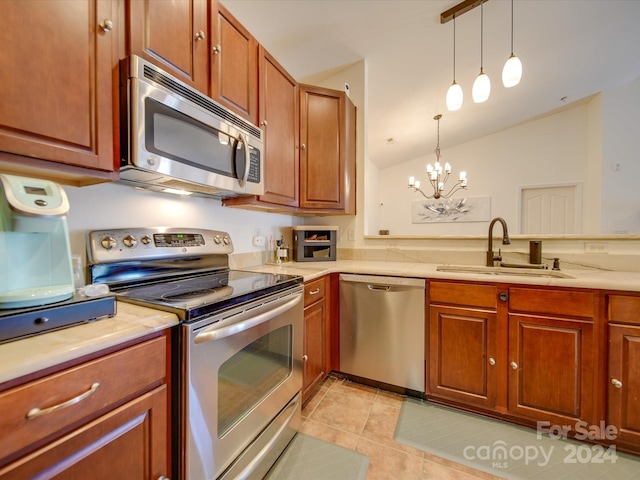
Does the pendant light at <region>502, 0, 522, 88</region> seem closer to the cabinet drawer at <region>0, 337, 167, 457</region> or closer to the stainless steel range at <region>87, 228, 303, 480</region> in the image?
the stainless steel range at <region>87, 228, 303, 480</region>

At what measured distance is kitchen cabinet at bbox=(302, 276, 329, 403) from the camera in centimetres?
164

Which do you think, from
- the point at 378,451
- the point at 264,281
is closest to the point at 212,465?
the point at 264,281

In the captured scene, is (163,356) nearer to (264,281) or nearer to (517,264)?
(264,281)

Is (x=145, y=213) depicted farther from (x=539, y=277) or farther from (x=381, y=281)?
(x=539, y=277)

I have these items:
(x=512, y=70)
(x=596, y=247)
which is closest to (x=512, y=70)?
(x=512, y=70)

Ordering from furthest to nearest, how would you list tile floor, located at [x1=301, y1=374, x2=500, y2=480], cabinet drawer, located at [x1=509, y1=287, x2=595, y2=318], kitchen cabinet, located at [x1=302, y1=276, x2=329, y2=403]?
kitchen cabinet, located at [x1=302, y1=276, x2=329, y2=403], cabinet drawer, located at [x1=509, y1=287, x2=595, y2=318], tile floor, located at [x1=301, y1=374, x2=500, y2=480]

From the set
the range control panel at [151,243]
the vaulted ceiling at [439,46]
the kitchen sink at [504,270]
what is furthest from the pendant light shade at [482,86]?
the range control panel at [151,243]

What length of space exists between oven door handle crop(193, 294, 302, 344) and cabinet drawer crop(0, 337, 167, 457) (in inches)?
4.8

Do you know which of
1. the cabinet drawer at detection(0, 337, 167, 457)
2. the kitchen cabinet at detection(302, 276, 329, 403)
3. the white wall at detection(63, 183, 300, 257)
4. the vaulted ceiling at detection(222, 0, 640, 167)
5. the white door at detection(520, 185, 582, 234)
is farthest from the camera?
the white door at detection(520, 185, 582, 234)

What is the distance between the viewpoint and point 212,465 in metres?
0.91

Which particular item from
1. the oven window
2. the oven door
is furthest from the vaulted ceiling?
the oven window

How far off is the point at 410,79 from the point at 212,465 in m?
3.51

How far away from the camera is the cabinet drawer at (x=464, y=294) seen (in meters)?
1.54

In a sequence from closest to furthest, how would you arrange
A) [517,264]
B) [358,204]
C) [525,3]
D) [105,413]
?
1. [105,413]
2. [517,264]
3. [525,3]
4. [358,204]
